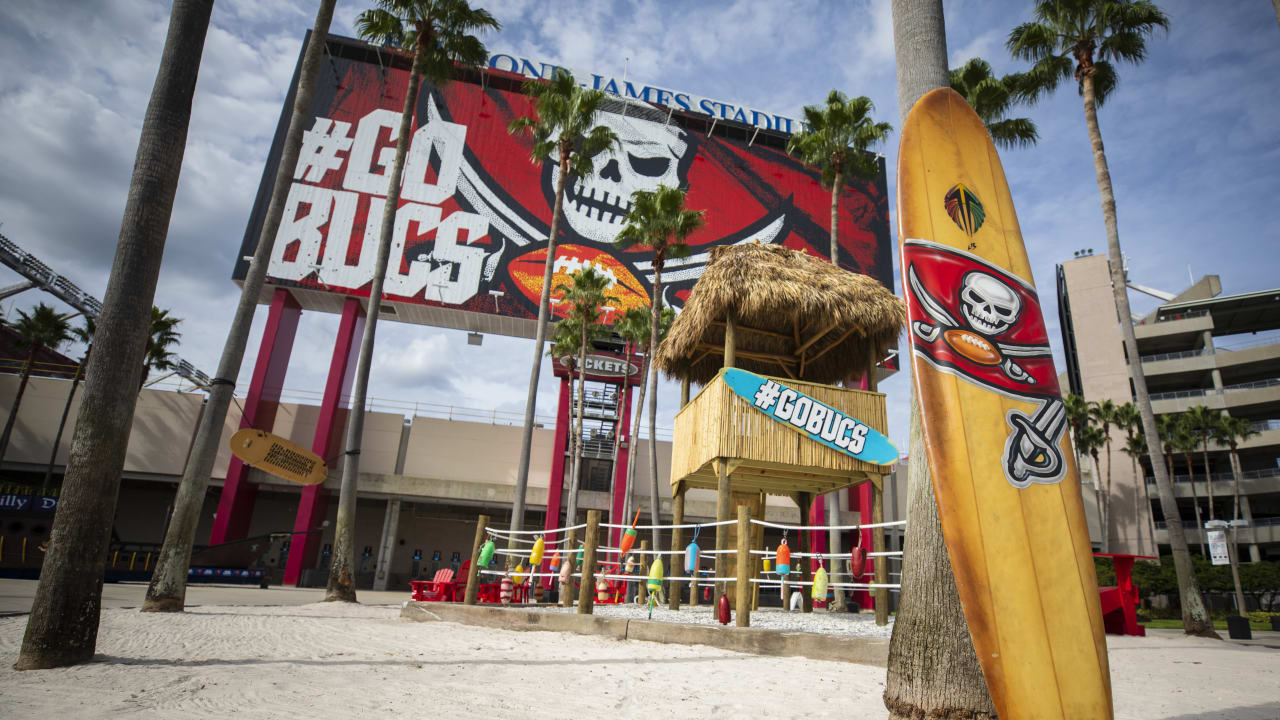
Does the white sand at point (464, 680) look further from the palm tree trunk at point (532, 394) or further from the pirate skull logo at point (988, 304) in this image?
the palm tree trunk at point (532, 394)

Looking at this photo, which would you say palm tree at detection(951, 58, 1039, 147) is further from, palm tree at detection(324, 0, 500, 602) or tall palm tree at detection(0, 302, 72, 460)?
tall palm tree at detection(0, 302, 72, 460)

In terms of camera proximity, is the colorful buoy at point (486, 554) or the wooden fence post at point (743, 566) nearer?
the wooden fence post at point (743, 566)

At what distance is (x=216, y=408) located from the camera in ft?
36.3

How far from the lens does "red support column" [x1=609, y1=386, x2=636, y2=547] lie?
2975 cm

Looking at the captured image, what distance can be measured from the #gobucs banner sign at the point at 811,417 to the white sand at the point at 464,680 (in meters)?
4.08

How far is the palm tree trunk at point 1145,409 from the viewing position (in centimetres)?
1419

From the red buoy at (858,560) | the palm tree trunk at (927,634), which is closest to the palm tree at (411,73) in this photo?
the red buoy at (858,560)

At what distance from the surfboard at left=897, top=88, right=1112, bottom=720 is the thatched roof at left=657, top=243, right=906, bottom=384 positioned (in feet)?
24.1

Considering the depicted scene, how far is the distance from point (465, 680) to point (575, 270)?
26.6 metres

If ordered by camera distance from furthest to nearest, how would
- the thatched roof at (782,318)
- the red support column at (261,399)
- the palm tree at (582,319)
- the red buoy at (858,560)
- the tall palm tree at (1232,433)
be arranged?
the tall palm tree at (1232,433) → the red support column at (261,399) → the palm tree at (582,319) → the thatched roof at (782,318) → the red buoy at (858,560)

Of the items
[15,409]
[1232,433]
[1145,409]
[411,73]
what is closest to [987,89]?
[1145,409]

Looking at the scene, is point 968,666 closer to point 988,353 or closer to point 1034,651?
point 1034,651

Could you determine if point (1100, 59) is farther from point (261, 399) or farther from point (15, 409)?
point (15, 409)

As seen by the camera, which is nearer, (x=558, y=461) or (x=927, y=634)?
(x=927, y=634)
